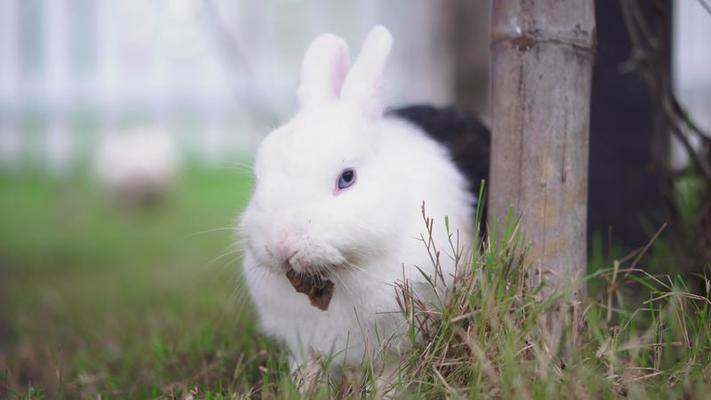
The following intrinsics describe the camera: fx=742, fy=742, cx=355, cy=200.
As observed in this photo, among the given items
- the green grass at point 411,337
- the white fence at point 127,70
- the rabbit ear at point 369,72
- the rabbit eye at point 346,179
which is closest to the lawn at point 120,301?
the green grass at point 411,337

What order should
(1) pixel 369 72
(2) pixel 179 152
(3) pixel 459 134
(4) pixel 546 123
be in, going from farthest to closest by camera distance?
(2) pixel 179 152 → (3) pixel 459 134 → (1) pixel 369 72 → (4) pixel 546 123

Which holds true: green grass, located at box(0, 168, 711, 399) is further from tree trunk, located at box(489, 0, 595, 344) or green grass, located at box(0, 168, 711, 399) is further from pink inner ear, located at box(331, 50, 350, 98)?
pink inner ear, located at box(331, 50, 350, 98)

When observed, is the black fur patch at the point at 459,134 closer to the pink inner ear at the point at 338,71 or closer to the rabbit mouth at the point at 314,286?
the pink inner ear at the point at 338,71

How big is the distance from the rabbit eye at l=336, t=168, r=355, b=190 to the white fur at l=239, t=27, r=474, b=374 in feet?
0.07

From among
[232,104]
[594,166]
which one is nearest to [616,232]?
[594,166]

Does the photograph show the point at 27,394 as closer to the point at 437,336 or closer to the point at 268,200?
the point at 268,200

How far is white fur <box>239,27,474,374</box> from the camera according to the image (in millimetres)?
1877

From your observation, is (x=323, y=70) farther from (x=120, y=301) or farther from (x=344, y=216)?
(x=120, y=301)

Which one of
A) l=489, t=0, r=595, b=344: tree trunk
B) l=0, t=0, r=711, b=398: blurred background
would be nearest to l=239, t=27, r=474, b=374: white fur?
l=0, t=0, r=711, b=398: blurred background

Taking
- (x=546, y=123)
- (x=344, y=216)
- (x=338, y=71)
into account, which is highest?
(x=338, y=71)

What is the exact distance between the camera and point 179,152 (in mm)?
9508

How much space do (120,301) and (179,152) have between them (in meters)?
5.91

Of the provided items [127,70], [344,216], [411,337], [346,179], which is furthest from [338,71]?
[127,70]

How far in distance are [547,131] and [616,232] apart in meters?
0.98
